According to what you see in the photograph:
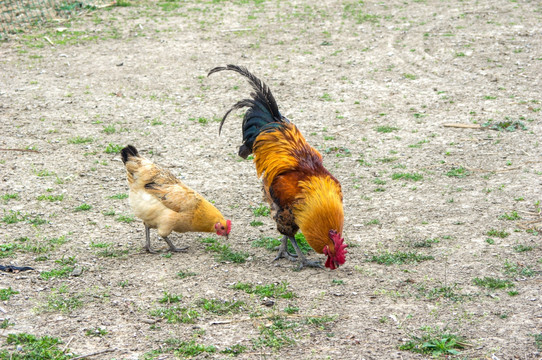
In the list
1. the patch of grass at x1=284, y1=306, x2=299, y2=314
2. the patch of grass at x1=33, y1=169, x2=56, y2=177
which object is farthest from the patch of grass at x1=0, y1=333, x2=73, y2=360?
the patch of grass at x1=33, y1=169, x2=56, y2=177

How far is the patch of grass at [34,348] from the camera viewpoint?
167 inches

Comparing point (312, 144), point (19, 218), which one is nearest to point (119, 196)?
point (19, 218)

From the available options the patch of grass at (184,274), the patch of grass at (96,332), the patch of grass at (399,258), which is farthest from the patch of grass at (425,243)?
the patch of grass at (96,332)

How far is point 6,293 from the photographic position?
5.03 m

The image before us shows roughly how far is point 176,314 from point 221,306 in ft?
1.34

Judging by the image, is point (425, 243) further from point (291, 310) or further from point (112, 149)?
point (112, 149)

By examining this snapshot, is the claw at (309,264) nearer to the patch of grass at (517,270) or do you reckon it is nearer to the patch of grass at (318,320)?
the patch of grass at (318,320)

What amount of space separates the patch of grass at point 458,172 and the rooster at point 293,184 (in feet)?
7.96

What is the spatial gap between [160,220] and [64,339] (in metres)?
1.70

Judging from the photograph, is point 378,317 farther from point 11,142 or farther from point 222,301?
point 11,142

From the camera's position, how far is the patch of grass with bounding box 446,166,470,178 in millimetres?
7463

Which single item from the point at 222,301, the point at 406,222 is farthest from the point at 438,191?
the point at 222,301

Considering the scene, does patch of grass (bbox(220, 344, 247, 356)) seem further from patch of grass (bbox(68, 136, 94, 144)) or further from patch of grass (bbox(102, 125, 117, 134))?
patch of grass (bbox(102, 125, 117, 134))

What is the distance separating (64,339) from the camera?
4488 millimetres
